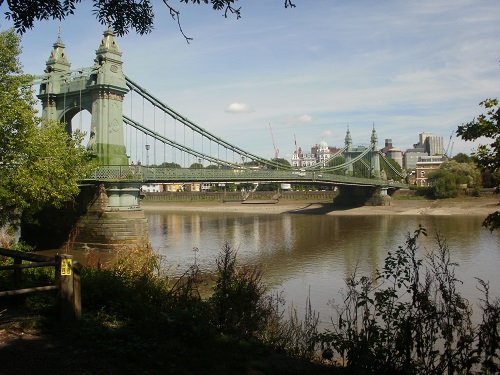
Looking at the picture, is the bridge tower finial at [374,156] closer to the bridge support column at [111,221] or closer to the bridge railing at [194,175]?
the bridge railing at [194,175]

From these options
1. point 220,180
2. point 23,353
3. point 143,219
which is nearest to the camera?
point 23,353

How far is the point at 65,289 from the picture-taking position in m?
5.64

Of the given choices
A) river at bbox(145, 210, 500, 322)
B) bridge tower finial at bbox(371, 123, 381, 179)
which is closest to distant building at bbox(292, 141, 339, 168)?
bridge tower finial at bbox(371, 123, 381, 179)

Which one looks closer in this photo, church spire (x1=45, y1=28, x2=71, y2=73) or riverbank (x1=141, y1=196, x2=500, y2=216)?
church spire (x1=45, y1=28, x2=71, y2=73)

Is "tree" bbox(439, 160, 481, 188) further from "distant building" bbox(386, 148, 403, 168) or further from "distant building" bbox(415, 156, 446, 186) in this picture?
"distant building" bbox(386, 148, 403, 168)

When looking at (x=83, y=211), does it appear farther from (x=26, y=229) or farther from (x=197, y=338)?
(x=197, y=338)

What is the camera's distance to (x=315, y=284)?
15.7 metres

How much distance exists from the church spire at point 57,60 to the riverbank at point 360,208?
118ft

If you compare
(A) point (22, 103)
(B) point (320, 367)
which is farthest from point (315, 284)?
(A) point (22, 103)

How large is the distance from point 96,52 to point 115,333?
22.6 metres

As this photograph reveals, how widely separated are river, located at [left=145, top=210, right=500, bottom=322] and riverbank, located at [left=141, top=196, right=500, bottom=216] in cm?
1363

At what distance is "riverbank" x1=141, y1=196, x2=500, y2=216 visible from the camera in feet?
169

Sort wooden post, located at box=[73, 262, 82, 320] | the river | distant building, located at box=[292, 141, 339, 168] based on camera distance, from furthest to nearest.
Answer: distant building, located at box=[292, 141, 339, 168] < the river < wooden post, located at box=[73, 262, 82, 320]

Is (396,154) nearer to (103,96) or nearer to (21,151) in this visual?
(103,96)
